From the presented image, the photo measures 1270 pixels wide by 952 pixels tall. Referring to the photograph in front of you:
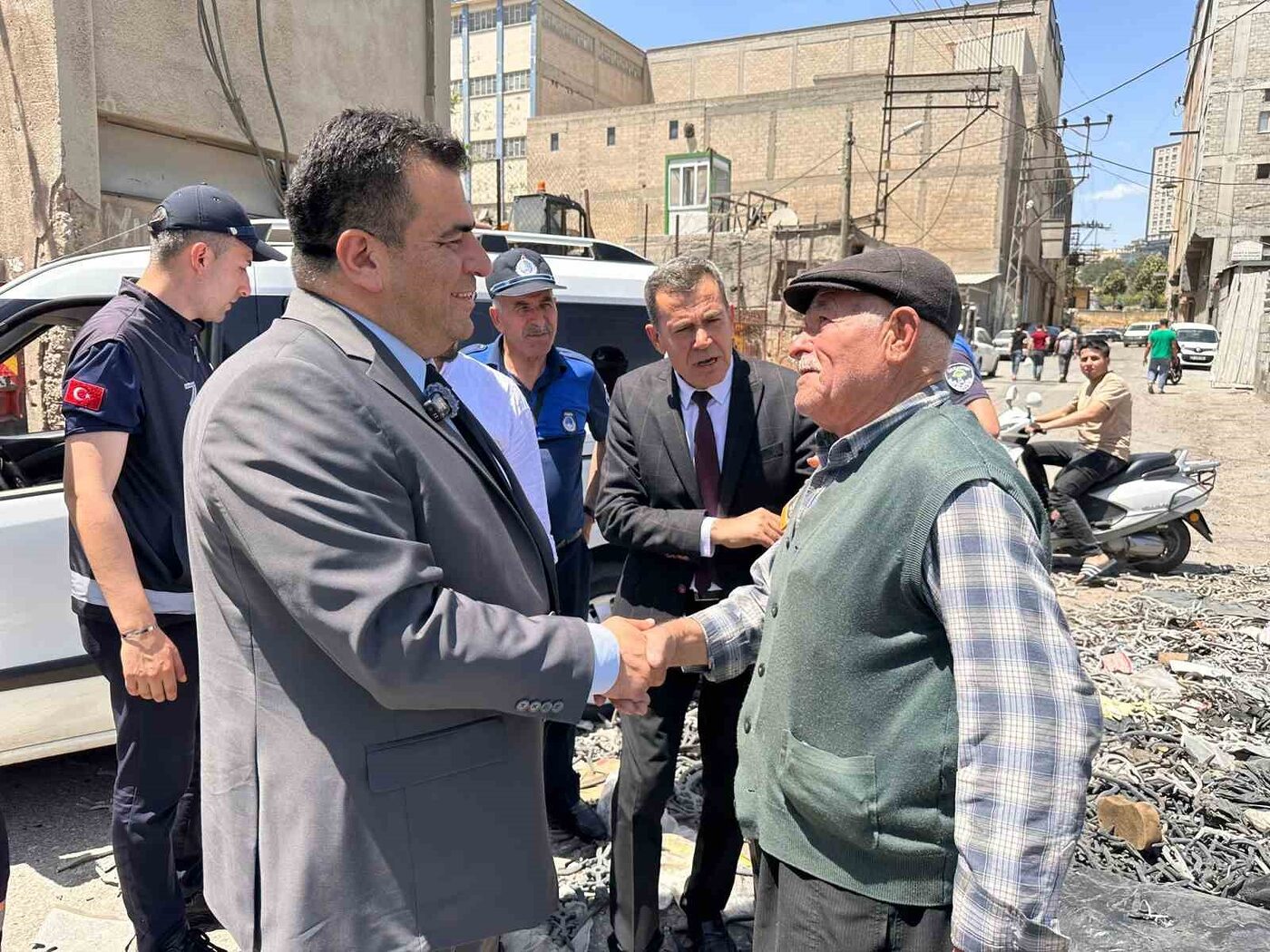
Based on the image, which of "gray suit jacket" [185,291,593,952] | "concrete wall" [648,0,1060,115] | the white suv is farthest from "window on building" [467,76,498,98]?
"gray suit jacket" [185,291,593,952]

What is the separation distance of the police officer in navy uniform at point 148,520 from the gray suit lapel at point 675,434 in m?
1.34

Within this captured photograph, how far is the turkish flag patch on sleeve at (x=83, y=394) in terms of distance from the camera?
2.37 metres

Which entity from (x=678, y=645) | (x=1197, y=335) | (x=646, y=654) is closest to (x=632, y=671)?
(x=646, y=654)

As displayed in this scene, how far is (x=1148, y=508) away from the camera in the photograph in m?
6.92

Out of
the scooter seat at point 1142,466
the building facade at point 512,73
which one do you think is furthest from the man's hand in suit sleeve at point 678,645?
the building facade at point 512,73

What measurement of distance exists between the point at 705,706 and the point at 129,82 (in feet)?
25.0

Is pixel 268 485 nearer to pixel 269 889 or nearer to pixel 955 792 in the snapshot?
pixel 269 889

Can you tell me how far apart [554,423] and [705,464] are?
931 mm

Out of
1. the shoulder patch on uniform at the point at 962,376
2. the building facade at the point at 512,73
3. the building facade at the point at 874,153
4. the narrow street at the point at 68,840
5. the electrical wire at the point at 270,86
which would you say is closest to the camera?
the narrow street at the point at 68,840

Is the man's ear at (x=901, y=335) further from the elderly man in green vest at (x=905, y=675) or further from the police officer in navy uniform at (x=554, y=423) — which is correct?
the police officer in navy uniform at (x=554, y=423)

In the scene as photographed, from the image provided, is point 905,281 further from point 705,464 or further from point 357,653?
point 705,464

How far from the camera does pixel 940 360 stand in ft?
5.47

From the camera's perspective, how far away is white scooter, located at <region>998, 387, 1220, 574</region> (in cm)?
690

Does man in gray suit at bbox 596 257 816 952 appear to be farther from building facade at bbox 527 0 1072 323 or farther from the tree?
the tree
